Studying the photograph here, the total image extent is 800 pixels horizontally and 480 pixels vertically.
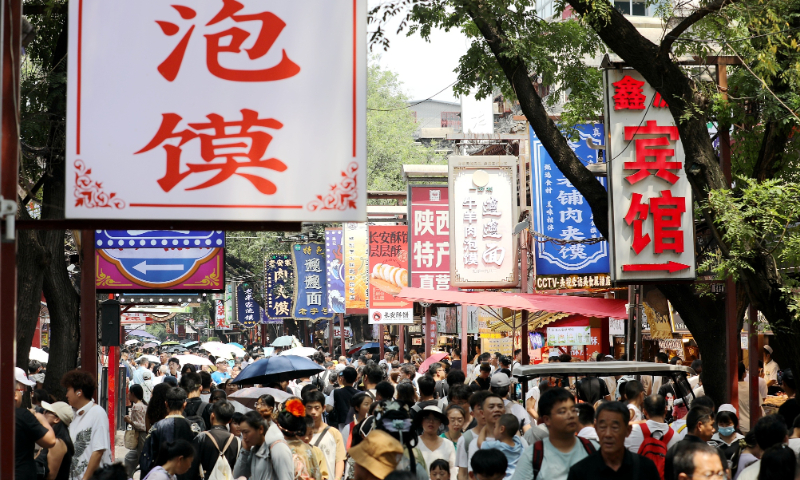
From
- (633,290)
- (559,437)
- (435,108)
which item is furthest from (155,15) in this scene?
(435,108)

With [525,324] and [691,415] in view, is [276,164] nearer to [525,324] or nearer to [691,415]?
[691,415]

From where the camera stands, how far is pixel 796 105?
27.1 feet

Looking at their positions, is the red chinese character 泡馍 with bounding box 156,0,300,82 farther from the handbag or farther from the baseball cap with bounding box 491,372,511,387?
the handbag

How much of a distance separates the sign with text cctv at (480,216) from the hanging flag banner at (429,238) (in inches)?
116

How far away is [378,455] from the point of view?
14.9 feet

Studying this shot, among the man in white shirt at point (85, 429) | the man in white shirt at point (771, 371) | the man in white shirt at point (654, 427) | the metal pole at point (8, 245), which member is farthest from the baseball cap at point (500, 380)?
the metal pole at point (8, 245)

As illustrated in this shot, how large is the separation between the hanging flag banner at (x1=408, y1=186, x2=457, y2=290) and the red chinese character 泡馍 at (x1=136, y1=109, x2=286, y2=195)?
17.4 m

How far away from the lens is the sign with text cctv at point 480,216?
18812 millimetres

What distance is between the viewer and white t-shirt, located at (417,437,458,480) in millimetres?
7160

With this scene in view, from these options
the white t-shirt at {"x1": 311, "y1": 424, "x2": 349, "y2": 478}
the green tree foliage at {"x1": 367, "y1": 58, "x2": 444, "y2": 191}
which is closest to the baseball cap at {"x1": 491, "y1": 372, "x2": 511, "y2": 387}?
the white t-shirt at {"x1": 311, "y1": 424, "x2": 349, "y2": 478}

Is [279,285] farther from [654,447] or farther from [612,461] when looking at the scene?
[612,461]

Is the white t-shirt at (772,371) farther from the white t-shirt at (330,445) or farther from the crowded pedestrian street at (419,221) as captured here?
the white t-shirt at (330,445)

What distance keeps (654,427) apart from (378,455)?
3.49 m

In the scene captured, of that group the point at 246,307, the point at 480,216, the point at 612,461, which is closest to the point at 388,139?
the point at 246,307
